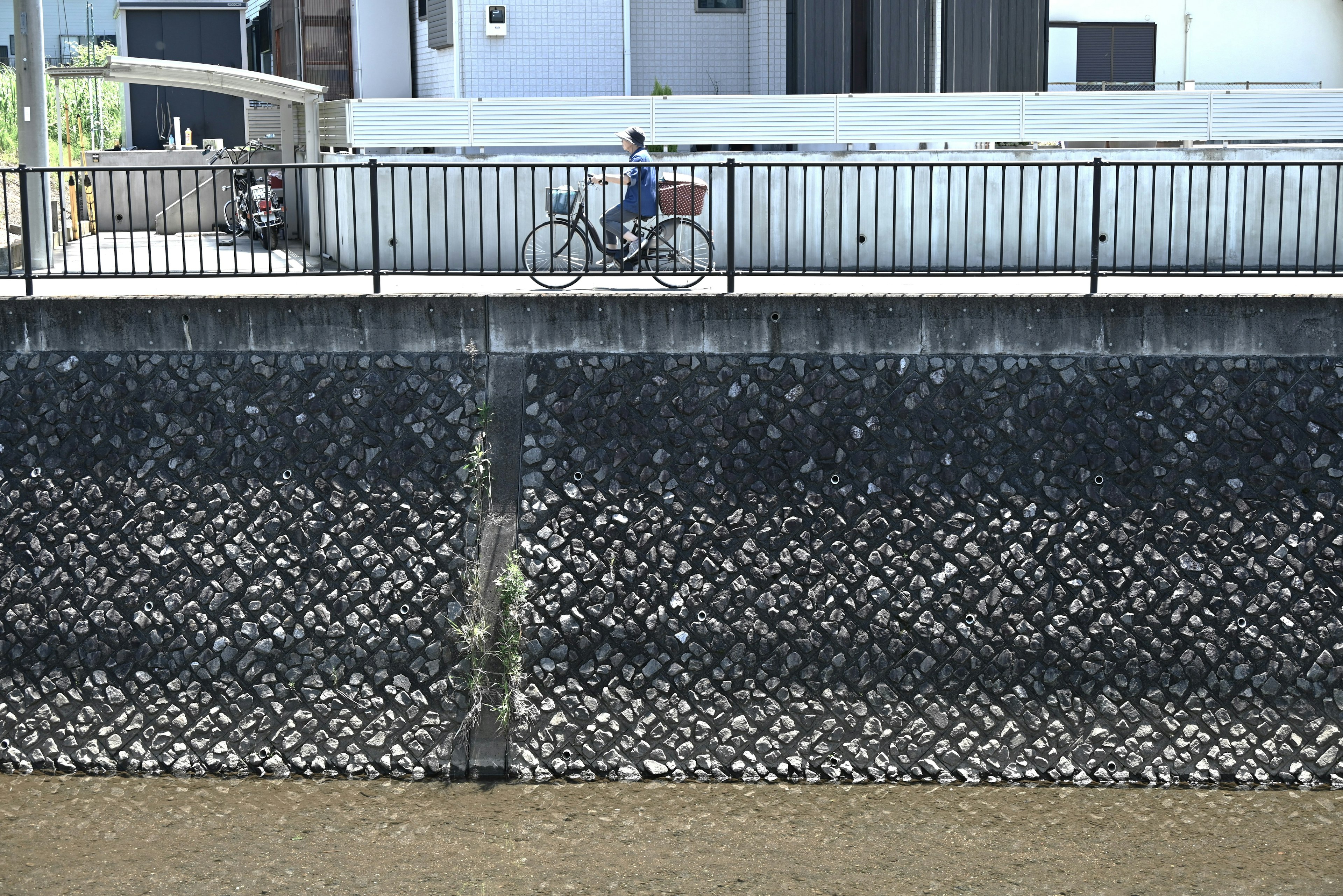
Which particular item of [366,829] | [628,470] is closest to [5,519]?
[366,829]

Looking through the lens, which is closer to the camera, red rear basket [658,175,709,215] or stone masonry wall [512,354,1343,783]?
stone masonry wall [512,354,1343,783]

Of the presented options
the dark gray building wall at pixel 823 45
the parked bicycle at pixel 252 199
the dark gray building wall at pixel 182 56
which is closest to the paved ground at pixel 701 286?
the parked bicycle at pixel 252 199

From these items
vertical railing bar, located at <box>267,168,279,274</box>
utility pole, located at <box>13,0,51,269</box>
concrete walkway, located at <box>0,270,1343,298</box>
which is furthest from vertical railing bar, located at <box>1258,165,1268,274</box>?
utility pole, located at <box>13,0,51,269</box>

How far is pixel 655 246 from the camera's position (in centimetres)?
1248

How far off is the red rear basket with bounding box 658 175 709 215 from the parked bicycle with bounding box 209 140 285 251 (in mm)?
4873

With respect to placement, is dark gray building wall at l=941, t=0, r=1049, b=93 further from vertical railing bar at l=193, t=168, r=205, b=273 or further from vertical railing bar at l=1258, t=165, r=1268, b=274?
vertical railing bar at l=193, t=168, r=205, b=273

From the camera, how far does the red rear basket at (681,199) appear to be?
1273 centimetres

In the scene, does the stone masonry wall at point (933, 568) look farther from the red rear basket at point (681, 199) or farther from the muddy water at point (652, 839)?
the red rear basket at point (681, 199)

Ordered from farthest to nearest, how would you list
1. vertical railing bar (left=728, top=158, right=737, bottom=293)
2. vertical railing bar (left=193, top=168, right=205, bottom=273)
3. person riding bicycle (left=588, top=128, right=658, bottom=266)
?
person riding bicycle (left=588, top=128, right=658, bottom=266) → vertical railing bar (left=193, top=168, right=205, bottom=273) → vertical railing bar (left=728, top=158, right=737, bottom=293)

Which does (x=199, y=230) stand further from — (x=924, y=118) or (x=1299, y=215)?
(x=1299, y=215)

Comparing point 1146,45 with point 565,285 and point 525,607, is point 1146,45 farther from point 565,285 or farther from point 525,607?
point 525,607

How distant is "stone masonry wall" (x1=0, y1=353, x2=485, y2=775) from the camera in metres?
10.1

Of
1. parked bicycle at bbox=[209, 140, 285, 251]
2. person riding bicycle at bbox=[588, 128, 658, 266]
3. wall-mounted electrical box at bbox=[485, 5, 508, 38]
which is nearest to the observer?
person riding bicycle at bbox=[588, 128, 658, 266]

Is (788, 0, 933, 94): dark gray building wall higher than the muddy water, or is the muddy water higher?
(788, 0, 933, 94): dark gray building wall
